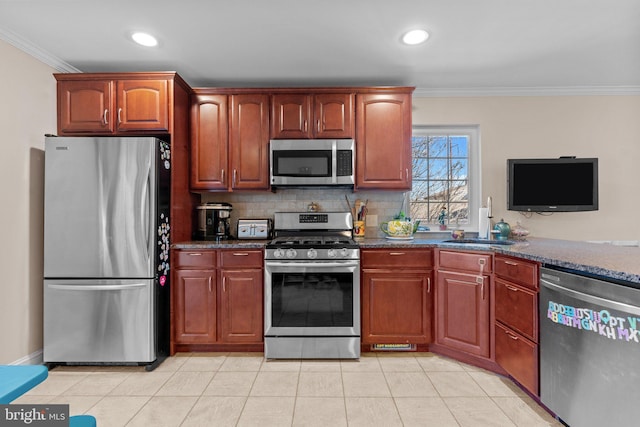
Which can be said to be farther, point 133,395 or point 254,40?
point 254,40

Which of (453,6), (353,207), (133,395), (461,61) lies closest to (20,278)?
(133,395)

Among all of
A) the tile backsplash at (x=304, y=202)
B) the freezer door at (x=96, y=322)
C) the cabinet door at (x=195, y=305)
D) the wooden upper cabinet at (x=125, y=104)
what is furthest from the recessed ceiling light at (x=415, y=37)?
the freezer door at (x=96, y=322)

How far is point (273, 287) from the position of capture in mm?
2625

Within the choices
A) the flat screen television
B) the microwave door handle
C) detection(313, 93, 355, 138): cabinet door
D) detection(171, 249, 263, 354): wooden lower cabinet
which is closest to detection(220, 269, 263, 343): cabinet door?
detection(171, 249, 263, 354): wooden lower cabinet

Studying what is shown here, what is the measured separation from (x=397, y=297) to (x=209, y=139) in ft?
7.04

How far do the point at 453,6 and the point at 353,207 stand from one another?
1831 millimetres

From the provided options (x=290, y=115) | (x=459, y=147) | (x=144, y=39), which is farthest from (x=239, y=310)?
(x=459, y=147)

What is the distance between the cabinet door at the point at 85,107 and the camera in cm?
267

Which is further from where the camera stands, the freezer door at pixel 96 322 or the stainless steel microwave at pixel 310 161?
the stainless steel microwave at pixel 310 161

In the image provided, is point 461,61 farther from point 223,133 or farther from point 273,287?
point 273,287

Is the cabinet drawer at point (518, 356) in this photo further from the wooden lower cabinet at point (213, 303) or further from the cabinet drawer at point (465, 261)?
the wooden lower cabinet at point (213, 303)

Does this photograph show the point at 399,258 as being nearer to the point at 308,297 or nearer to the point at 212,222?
the point at 308,297

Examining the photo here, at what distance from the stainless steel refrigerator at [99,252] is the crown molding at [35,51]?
675 millimetres

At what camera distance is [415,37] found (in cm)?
231
